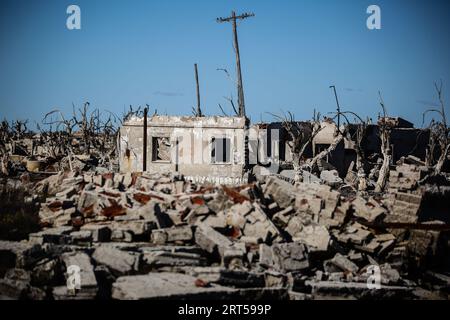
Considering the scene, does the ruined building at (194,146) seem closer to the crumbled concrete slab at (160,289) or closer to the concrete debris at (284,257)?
the concrete debris at (284,257)

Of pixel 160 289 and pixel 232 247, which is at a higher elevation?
pixel 232 247

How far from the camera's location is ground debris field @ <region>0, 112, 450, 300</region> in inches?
266

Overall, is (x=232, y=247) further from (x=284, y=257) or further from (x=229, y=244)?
(x=284, y=257)

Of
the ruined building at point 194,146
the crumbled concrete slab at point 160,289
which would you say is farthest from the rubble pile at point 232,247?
the ruined building at point 194,146

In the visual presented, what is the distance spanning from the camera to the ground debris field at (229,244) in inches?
266

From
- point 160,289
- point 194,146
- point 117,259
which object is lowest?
point 160,289

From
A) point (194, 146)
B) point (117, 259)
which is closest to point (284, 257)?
point (117, 259)

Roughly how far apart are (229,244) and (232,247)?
0.50ft

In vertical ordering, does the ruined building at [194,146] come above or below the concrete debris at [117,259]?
above

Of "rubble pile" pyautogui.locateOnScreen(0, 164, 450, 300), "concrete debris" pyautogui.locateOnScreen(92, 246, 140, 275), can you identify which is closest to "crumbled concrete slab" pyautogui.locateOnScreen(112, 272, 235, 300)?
"rubble pile" pyautogui.locateOnScreen(0, 164, 450, 300)

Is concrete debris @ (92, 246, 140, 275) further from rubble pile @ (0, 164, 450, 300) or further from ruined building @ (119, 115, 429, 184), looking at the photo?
ruined building @ (119, 115, 429, 184)

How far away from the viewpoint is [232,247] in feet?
26.3

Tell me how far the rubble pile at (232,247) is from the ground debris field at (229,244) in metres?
0.02

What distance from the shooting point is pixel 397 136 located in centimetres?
2908
